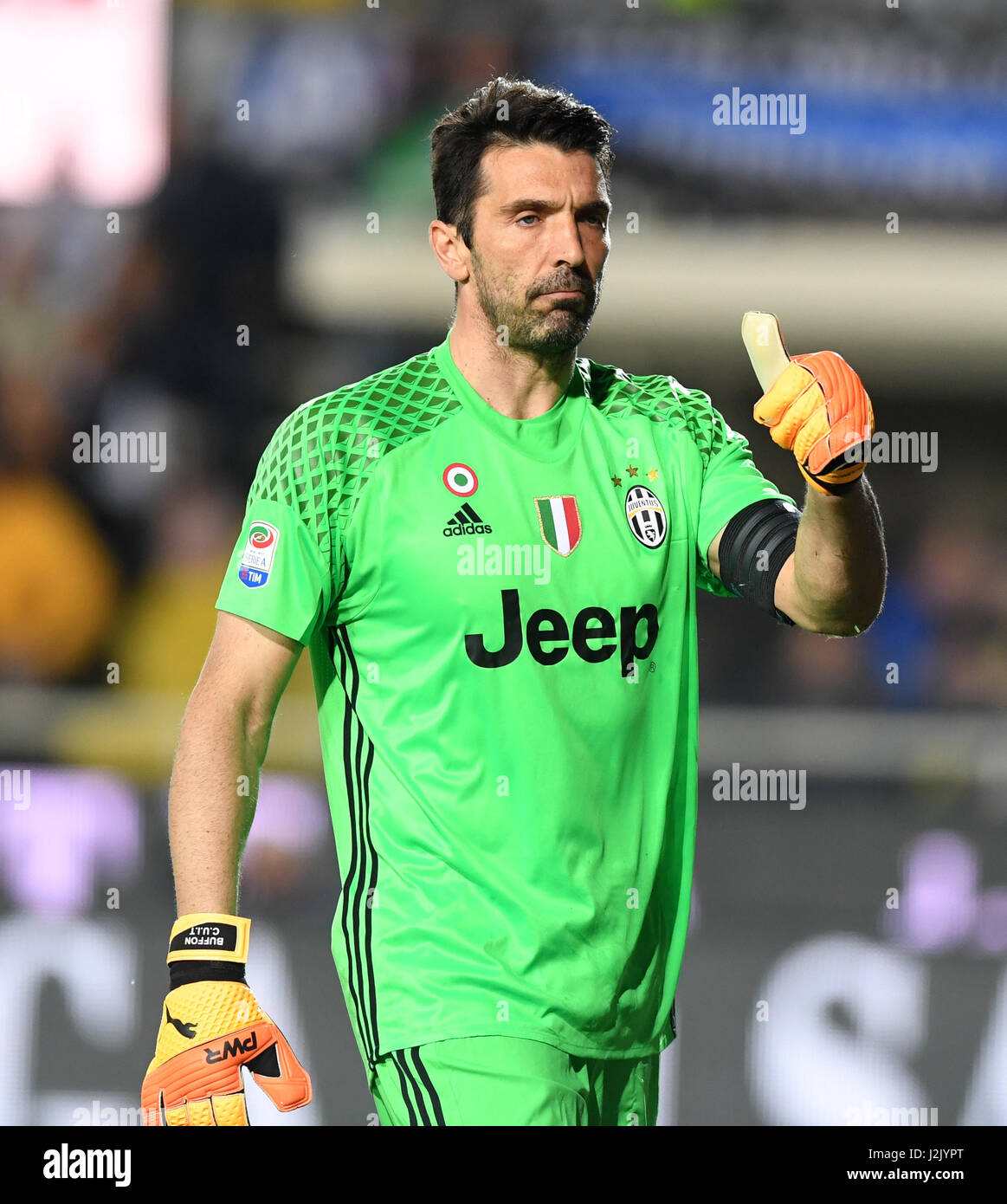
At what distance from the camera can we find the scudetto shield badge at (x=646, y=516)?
10.2 feet

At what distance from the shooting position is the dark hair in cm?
317

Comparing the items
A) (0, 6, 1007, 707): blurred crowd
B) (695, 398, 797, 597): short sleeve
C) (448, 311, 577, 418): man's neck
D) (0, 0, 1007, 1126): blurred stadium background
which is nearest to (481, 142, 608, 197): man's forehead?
(448, 311, 577, 418): man's neck

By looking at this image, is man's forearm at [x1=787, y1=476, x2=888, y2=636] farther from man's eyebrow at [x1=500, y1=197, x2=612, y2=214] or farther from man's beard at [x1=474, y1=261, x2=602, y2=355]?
man's eyebrow at [x1=500, y1=197, x2=612, y2=214]

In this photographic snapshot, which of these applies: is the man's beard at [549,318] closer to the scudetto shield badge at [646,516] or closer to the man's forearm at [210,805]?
the scudetto shield badge at [646,516]

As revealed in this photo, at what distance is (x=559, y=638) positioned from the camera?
2.98 m

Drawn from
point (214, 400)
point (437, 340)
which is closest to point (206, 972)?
point (214, 400)

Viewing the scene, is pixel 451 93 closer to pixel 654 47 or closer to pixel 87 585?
pixel 654 47

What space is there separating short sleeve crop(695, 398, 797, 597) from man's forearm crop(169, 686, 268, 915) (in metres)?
0.93

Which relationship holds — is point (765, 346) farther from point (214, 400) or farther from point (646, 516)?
point (214, 400)

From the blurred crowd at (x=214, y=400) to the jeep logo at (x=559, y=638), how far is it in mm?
4142

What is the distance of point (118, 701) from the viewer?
6324 millimetres

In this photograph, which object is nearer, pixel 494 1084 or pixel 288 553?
pixel 494 1084

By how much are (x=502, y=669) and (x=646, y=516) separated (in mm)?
423

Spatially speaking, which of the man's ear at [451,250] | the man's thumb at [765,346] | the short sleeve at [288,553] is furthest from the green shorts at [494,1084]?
the man's ear at [451,250]
